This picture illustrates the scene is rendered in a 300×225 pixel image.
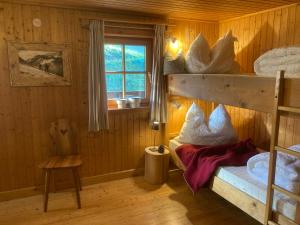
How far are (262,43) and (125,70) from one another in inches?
68.6

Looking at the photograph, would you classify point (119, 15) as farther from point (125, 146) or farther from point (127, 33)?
point (125, 146)

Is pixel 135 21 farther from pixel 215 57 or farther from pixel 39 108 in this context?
pixel 39 108

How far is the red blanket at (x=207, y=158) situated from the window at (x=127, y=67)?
1.07 metres

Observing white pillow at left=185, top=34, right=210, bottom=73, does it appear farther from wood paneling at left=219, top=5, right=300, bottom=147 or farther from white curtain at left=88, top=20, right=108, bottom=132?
white curtain at left=88, top=20, right=108, bottom=132

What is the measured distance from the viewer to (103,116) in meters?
3.10

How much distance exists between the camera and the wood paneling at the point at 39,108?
2689 millimetres

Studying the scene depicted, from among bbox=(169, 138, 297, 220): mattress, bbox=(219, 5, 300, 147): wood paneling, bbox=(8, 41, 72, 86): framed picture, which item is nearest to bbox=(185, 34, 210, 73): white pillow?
bbox=(219, 5, 300, 147): wood paneling

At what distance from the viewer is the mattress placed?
67.4 inches

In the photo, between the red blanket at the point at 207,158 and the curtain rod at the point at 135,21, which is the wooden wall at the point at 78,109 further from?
the red blanket at the point at 207,158

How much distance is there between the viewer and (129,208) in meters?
2.71

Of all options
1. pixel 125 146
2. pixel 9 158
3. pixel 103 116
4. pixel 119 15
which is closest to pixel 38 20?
pixel 119 15

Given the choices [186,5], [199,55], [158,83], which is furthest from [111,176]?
[186,5]

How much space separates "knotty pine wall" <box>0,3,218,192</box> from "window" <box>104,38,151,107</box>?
29cm

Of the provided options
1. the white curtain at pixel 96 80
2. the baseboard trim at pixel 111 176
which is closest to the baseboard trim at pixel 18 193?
the baseboard trim at pixel 111 176
